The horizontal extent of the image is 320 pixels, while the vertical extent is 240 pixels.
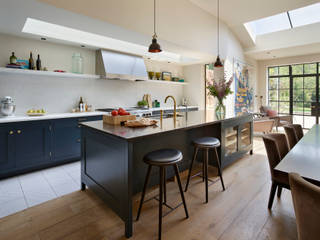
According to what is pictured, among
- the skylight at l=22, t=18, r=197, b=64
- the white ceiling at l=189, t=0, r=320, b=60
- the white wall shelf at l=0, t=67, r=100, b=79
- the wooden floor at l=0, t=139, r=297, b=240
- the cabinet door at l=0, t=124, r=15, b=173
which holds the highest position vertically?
the white ceiling at l=189, t=0, r=320, b=60

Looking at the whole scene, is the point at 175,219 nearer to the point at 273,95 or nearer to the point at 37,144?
the point at 37,144

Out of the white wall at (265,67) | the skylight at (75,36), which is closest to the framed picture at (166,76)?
the skylight at (75,36)

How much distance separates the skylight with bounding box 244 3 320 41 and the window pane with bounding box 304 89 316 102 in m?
2.54

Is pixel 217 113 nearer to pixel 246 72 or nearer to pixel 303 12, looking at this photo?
pixel 246 72

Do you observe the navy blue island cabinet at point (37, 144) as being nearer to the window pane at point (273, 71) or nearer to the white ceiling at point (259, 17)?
the white ceiling at point (259, 17)

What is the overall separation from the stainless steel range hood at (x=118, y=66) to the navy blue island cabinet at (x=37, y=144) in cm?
120

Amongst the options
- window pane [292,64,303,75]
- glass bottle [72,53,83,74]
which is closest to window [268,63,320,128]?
window pane [292,64,303,75]

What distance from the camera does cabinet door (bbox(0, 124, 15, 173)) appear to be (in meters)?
2.91

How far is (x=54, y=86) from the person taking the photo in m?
3.97

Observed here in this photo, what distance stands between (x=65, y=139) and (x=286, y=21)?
6817 millimetres

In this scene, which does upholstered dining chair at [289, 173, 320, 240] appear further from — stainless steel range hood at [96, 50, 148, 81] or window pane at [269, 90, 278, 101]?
window pane at [269, 90, 278, 101]

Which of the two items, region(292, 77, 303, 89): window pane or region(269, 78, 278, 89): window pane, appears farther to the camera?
region(269, 78, 278, 89): window pane

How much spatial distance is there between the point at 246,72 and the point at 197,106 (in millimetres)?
2147

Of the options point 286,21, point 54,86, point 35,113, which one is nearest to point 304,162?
point 35,113
